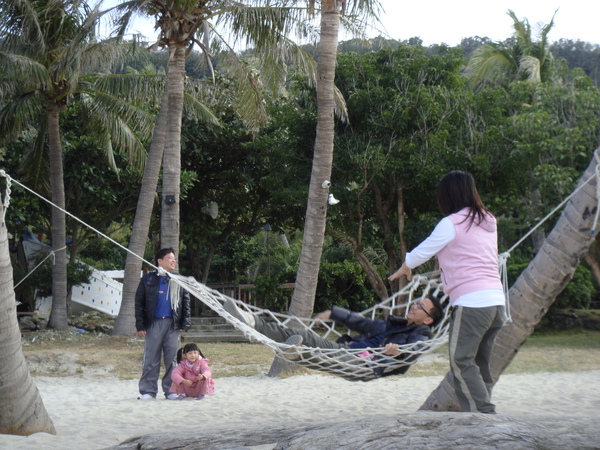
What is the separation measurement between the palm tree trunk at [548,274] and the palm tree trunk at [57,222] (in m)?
8.93

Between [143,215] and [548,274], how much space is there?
8.20 metres

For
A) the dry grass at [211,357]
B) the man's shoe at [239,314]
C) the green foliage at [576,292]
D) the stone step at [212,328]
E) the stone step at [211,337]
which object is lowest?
the stone step at [212,328]

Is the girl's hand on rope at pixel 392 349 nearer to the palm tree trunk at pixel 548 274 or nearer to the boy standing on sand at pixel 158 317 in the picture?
the palm tree trunk at pixel 548 274

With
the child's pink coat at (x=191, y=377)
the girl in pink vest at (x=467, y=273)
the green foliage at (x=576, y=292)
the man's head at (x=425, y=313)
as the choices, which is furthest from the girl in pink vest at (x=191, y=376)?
the green foliage at (x=576, y=292)

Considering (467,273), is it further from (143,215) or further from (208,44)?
(143,215)

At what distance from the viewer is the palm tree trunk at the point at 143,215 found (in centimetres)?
1110

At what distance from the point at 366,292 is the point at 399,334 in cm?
1248

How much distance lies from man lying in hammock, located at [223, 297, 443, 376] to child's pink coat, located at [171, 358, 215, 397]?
160 centimetres

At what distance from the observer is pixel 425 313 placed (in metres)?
4.50

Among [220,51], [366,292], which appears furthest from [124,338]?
[366,292]

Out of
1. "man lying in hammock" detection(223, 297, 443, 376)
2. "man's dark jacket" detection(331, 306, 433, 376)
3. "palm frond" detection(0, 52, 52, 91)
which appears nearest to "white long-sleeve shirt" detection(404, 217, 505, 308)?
"man's dark jacket" detection(331, 306, 433, 376)

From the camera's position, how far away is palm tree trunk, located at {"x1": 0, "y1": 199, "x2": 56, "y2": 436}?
3.87 m

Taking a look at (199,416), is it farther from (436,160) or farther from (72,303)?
(72,303)

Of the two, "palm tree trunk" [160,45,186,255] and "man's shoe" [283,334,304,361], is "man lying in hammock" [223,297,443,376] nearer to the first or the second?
"man's shoe" [283,334,304,361]
